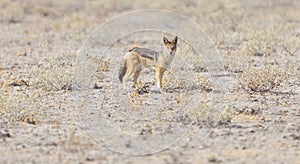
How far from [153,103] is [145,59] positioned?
2.67 feet

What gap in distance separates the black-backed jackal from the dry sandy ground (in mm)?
374

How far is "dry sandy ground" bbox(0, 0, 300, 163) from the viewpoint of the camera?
23.4ft

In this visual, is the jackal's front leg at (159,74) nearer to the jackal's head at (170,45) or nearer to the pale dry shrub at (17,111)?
the jackal's head at (170,45)

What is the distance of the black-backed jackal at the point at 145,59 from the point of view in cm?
1000

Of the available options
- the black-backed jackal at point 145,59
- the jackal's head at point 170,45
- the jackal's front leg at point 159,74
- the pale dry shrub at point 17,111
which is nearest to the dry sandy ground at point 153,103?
the pale dry shrub at point 17,111

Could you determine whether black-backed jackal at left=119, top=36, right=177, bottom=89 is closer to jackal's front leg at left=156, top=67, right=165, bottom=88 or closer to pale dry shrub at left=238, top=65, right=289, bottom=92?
jackal's front leg at left=156, top=67, right=165, bottom=88

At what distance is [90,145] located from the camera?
731 cm

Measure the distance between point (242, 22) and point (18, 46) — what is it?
7462 mm

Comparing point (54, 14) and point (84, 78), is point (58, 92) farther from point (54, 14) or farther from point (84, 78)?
point (54, 14)

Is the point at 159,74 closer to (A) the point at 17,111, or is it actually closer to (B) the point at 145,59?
(B) the point at 145,59

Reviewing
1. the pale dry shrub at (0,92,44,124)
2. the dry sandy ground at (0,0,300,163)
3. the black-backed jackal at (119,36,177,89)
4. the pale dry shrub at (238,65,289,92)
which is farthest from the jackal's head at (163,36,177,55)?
the pale dry shrub at (0,92,44,124)

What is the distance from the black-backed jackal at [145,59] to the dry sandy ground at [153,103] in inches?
14.7

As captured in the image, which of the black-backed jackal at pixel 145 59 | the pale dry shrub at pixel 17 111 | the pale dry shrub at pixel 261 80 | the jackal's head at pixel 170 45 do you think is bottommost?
the pale dry shrub at pixel 17 111

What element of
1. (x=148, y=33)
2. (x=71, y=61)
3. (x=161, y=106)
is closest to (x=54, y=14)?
(x=148, y=33)
